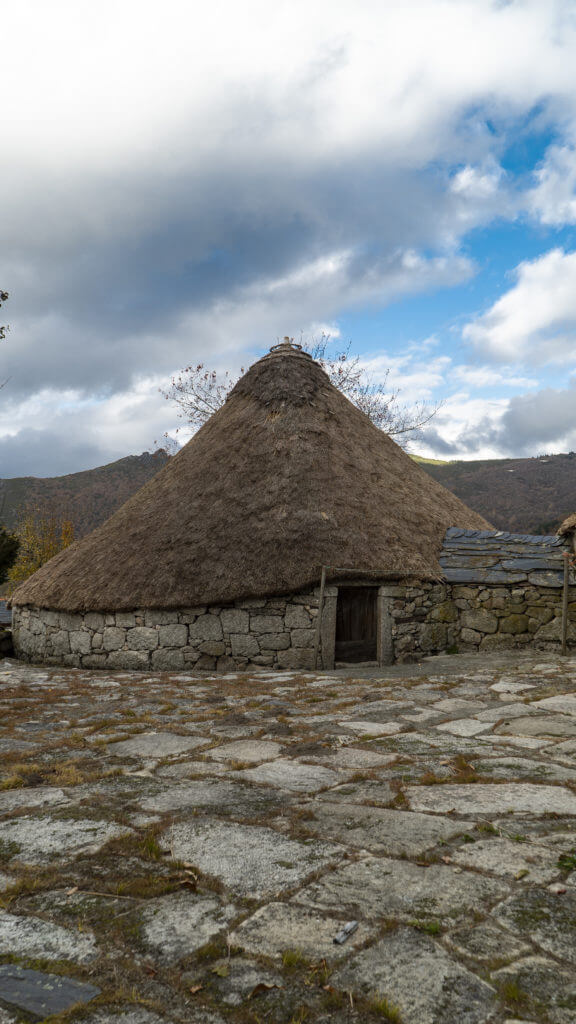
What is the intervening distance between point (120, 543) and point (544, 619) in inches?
325

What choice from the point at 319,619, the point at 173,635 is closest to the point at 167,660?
the point at 173,635

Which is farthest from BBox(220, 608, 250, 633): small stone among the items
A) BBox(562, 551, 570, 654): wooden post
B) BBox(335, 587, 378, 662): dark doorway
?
BBox(562, 551, 570, 654): wooden post

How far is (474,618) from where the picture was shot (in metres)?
11.0

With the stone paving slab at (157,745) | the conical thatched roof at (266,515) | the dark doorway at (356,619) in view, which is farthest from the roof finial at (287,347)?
the stone paving slab at (157,745)

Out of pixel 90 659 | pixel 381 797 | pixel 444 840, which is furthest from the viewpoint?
pixel 90 659

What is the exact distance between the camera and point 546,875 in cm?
232

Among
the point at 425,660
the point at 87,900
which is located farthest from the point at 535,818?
the point at 425,660

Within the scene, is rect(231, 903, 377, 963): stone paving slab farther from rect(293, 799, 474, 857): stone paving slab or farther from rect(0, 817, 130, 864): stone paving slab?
rect(0, 817, 130, 864): stone paving slab

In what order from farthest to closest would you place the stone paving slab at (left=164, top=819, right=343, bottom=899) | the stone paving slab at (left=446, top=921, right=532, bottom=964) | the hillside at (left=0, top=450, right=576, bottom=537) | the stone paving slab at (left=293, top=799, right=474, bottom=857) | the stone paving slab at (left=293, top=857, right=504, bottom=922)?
the hillside at (left=0, top=450, right=576, bottom=537) < the stone paving slab at (left=293, top=799, right=474, bottom=857) < the stone paving slab at (left=164, top=819, right=343, bottom=899) < the stone paving slab at (left=293, top=857, right=504, bottom=922) < the stone paving slab at (left=446, top=921, right=532, bottom=964)

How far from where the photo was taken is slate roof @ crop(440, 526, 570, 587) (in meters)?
10.6

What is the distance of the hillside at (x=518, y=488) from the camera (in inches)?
1721

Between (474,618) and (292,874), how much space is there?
30.5 ft

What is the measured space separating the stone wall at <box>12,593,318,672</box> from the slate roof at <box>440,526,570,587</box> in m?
3.10

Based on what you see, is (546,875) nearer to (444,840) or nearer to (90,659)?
(444,840)
